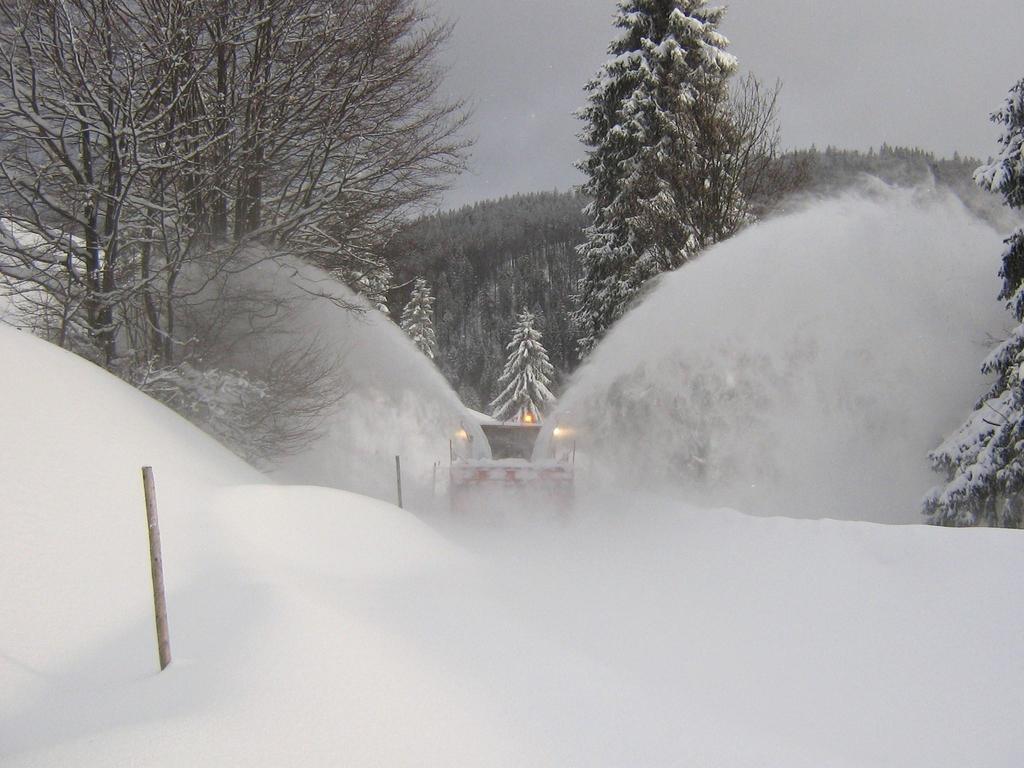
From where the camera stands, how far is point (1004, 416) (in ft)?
25.4

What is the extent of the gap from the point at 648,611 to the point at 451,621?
2.29 meters

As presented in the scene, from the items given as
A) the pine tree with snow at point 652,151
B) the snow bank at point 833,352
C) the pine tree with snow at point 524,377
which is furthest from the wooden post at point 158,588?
the pine tree with snow at point 524,377

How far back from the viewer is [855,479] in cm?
1003

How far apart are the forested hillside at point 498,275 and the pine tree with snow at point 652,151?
5.15ft

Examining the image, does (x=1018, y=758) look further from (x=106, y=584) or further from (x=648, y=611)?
(x=106, y=584)

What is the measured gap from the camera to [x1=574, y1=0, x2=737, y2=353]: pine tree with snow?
13008 mm

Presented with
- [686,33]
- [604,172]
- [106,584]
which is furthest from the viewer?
[604,172]

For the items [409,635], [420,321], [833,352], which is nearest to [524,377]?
[420,321]

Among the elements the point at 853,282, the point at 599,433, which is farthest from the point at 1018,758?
the point at 599,433

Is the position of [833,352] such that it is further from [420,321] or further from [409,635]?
[420,321]

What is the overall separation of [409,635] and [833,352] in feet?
28.2

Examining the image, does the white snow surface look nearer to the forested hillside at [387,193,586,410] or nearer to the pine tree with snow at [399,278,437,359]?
the pine tree with snow at [399,278,437,359]

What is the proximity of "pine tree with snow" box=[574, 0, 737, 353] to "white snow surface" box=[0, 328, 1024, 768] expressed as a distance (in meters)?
8.20

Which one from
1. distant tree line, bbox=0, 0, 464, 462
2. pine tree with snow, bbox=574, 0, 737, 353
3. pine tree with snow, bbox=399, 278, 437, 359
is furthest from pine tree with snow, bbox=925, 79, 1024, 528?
pine tree with snow, bbox=399, 278, 437, 359
